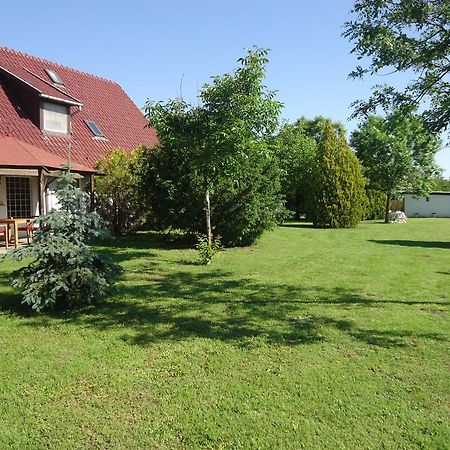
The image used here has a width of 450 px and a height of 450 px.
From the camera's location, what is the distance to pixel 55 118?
691 inches

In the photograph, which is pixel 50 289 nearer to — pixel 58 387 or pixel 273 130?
pixel 58 387

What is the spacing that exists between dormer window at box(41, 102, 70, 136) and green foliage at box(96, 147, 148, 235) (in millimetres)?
3130

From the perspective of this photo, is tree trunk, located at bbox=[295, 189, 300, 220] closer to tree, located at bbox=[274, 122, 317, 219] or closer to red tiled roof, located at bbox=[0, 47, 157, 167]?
tree, located at bbox=[274, 122, 317, 219]

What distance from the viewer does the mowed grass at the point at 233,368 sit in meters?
3.32

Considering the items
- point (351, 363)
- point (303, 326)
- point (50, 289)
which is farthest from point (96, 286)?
point (351, 363)

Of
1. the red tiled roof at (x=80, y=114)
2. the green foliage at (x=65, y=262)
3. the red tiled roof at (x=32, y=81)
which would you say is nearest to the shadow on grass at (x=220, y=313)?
the green foliage at (x=65, y=262)

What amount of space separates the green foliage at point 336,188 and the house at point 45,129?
9.33 m

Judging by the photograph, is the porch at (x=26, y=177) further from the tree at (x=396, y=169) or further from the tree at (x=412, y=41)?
the tree at (x=396, y=169)

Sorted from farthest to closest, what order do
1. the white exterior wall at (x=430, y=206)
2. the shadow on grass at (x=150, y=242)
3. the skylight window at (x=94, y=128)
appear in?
the white exterior wall at (x=430, y=206) < the skylight window at (x=94, y=128) < the shadow on grass at (x=150, y=242)

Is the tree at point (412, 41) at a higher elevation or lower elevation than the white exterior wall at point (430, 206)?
higher

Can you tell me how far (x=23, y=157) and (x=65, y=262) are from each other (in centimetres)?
844

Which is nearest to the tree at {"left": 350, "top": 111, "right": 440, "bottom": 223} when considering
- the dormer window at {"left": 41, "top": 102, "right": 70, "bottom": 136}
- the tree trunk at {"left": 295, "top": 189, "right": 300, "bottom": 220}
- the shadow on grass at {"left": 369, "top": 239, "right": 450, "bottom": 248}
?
the tree trunk at {"left": 295, "top": 189, "right": 300, "bottom": 220}

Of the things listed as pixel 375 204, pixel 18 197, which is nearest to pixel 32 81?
pixel 18 197

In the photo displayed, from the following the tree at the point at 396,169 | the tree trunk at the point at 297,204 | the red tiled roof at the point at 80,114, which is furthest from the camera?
the tree trunk at the point at 297,204
